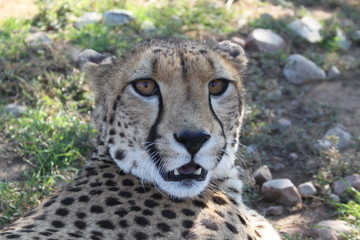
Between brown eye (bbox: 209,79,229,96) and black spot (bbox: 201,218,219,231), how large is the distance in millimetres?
578

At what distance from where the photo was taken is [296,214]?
338 cm

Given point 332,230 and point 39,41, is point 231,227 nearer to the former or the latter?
point 332,230

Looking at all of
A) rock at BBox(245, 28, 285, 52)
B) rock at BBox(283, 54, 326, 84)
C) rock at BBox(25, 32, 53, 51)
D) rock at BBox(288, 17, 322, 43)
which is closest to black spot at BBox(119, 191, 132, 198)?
rock at BBox(25, 32, 53, 51)

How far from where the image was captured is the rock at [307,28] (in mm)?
5543

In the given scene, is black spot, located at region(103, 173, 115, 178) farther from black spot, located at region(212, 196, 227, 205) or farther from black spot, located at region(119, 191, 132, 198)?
black spot, located at region(212, 196, 227, 205)

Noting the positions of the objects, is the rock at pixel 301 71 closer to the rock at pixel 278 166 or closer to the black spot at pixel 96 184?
the rock at pixel 278 166

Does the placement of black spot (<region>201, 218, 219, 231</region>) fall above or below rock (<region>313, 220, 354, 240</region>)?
above

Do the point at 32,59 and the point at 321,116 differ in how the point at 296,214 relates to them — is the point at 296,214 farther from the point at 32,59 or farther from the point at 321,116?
the point at 32,59

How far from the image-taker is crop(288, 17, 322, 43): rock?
5.54m

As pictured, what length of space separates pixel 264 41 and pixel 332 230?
2.60m

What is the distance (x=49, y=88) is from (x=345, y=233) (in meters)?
2.38

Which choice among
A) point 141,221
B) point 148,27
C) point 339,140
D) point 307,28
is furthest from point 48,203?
point 307,28

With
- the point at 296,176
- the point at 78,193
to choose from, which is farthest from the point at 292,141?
the point at 78,193

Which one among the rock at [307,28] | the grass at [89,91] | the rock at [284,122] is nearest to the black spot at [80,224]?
the grass at [89,91]
